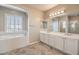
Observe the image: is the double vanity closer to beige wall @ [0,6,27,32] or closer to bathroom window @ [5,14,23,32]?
bathroom window @ [5,14,23,32]

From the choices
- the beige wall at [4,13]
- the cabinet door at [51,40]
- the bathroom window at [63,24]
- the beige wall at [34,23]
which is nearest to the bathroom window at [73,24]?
the bathroom window at [63,24]

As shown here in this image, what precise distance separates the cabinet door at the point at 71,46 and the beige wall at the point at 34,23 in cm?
69

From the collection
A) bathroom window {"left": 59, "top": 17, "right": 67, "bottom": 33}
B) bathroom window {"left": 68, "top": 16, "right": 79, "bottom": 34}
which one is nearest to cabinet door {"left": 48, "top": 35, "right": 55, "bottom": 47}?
bathroom window {"left": 59, "top": 17, "right": 67, "bottom": 33}

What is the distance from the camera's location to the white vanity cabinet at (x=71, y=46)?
75.4 inches

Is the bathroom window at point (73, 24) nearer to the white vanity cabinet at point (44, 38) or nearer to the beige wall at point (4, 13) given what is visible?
the white vanity cabinet at point (44, 38)

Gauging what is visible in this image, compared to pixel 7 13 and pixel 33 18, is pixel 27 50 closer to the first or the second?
pixel 33 18

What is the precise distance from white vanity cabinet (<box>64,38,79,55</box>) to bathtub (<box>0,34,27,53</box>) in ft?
3.26

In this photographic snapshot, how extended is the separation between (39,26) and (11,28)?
0.70m

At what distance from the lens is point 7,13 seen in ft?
7.16

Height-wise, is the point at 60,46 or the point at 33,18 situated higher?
the point at 33,18

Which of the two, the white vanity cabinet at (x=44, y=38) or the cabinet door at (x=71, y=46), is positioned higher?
the white vanity cabinet at (x=44, y=38)

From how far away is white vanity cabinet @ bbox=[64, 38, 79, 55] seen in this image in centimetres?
192

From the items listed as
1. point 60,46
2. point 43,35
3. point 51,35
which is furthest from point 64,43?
point 43,35
